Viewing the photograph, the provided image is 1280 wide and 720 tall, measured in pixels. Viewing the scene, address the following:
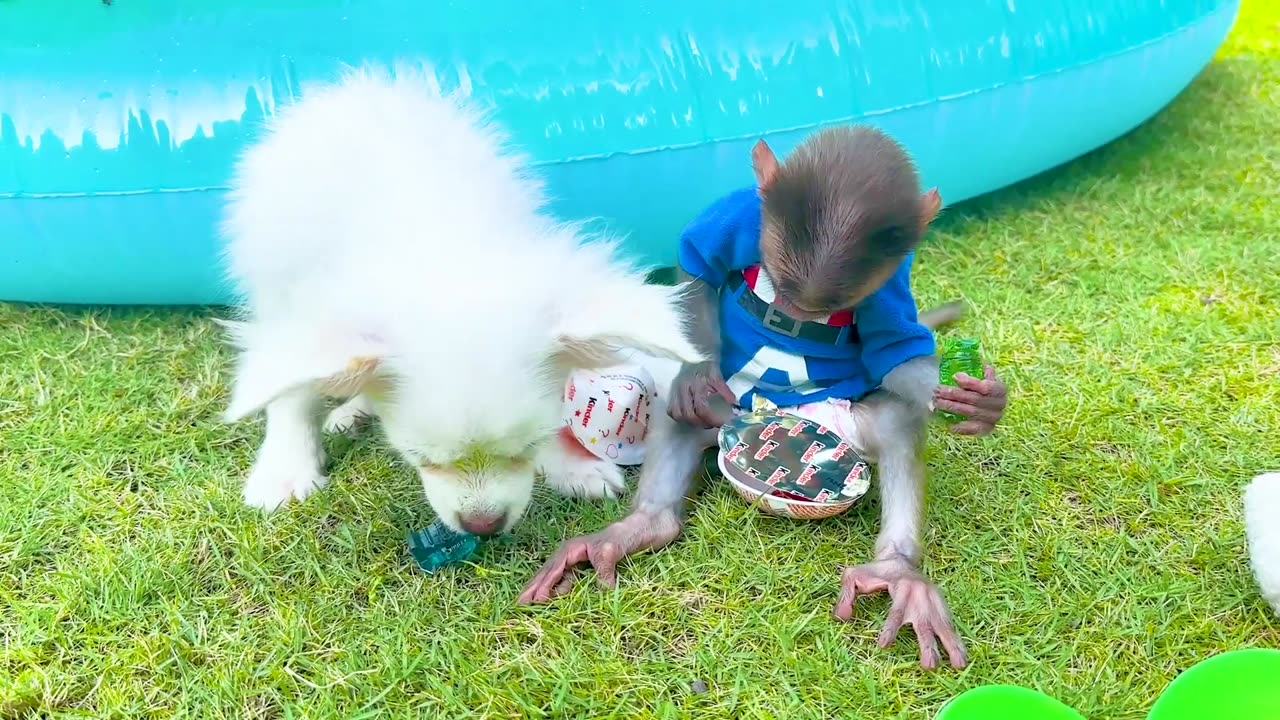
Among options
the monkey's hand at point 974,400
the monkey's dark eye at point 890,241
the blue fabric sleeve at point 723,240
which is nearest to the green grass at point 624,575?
the monkey's hand at point 974,400

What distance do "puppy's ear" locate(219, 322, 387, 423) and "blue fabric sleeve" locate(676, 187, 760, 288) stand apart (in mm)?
1144

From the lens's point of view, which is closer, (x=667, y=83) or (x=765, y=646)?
(x=765, y=646)

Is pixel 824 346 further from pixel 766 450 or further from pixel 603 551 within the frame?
pixel 603 551

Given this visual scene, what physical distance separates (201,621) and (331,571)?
35 centimetres

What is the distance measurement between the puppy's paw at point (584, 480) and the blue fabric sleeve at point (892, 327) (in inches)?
36.0

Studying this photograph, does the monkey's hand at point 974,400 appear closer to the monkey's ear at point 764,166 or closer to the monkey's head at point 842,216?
the monkey's head at point 842,216

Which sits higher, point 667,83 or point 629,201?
point 667,83

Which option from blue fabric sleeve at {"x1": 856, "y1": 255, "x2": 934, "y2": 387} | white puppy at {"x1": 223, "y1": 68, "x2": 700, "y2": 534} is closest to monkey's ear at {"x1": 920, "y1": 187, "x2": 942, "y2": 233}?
blue fabric sleeve at {"x1": 856, "y1": 255, "x2": 934, "y2": 387}

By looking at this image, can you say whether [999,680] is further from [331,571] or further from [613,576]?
[331,571]

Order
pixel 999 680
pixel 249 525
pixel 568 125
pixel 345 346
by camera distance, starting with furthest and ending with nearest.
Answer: pixel 568 125 < pixel 249 525 < pixel 999 680 < pixel 345 346

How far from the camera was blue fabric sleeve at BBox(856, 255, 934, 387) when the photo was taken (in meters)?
2.74

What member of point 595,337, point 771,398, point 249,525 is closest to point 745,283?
point 771,398

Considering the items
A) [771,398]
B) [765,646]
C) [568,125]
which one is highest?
[568,125]

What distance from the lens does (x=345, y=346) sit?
2096mm
